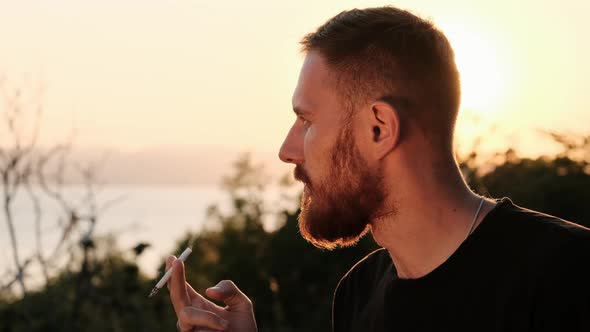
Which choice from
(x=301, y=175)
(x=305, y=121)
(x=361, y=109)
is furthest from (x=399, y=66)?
(x=301, y=175)

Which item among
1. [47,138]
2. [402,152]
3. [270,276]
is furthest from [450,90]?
[270,276]

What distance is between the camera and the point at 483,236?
2436 mm

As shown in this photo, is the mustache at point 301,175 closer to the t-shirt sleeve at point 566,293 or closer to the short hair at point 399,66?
the short hair at point 399,66

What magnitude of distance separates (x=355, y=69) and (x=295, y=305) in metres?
5.55

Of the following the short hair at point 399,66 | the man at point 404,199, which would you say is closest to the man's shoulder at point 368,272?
the man at point 404,199

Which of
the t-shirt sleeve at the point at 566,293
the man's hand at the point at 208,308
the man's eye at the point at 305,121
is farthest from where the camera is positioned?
the man's eye at the point at 305,121

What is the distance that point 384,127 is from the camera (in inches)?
101

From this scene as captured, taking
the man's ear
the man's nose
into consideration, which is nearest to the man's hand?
the man's nose

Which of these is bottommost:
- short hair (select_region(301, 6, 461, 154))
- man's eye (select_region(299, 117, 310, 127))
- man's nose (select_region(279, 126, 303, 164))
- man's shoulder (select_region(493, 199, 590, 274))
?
→ man's shoulder (select_region(493, 199, 590, 274))

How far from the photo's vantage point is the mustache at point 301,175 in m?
2.73

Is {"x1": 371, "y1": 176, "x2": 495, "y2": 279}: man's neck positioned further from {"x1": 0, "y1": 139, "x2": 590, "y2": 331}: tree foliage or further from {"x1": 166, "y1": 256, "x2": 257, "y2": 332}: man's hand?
{"x1": 0, "y1": 139, "x2": 590, "y2": 331}: tree foliage

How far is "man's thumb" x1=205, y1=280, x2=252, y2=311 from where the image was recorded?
2783mm

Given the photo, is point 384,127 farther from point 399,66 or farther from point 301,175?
point 301,175

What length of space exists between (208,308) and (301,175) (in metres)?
0.52
